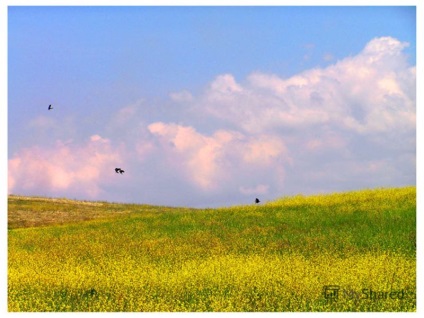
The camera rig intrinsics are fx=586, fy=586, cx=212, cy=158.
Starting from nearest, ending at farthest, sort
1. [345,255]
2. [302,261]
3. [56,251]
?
[302,261], [345,255], [56,251]

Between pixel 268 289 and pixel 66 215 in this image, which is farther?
pixel 66 215

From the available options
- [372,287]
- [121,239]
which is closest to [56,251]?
[121,239]

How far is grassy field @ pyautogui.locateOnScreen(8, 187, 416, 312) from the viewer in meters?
12.2

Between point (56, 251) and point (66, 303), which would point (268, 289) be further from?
point (56, 251)

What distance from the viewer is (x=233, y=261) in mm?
16141

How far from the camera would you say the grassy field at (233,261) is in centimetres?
1221

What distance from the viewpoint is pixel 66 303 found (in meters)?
12.4

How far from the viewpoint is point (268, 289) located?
12.9m

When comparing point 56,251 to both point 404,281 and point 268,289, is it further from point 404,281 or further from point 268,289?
point 404,281

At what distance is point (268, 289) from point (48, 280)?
18.8 ft
